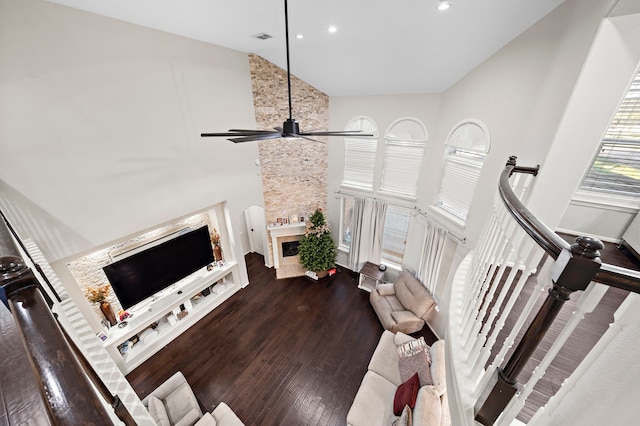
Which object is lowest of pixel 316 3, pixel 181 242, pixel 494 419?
pixel 181 242

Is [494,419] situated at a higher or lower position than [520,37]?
lower

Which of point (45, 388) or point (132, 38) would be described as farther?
point (132, 38)

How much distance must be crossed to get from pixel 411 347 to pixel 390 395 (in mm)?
738

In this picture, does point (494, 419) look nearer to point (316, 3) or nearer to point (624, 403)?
point (624, 403)

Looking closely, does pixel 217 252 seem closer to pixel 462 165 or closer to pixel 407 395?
pixel 407 395

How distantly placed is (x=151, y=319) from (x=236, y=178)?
2.95m

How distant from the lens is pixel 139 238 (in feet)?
12.6

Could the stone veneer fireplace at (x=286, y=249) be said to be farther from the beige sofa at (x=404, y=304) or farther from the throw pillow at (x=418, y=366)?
the throw pillow at (x=418, y=366)

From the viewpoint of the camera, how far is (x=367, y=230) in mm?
5715

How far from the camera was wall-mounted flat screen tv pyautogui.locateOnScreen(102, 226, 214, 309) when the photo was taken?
3680 millimetres

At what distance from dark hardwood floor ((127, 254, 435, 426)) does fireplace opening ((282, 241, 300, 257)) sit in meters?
0.94

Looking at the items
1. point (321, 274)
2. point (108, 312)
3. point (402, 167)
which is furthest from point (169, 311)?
point (402, 167)

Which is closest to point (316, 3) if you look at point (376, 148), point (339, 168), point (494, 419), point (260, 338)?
point (376, 148)

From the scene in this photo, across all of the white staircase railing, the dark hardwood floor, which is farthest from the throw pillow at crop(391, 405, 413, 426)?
the white staircase railing
